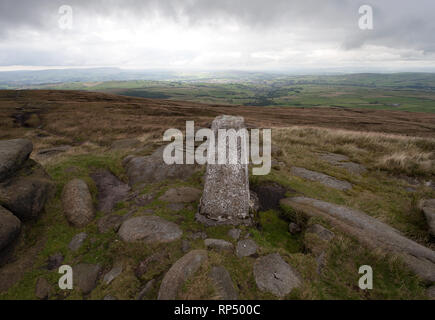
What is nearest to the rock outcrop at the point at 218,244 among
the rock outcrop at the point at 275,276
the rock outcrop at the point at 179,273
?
the rock outcrop at the point at 179,273

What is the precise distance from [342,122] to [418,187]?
4312 centimetres

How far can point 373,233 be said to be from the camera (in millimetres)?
7504

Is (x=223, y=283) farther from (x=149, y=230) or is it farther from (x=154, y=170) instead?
(x=154, y=170)

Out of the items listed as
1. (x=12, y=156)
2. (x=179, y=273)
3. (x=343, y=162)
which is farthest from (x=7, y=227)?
(x=343, y=162)

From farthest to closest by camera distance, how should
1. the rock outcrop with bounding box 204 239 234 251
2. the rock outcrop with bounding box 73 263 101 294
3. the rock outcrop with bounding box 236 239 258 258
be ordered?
the rock outcrop with bounding box 204 239 234 251 < the rock outcrop with bounding box 236 239 258 258 < the rock outcrop with bounding box 73 263 101 294

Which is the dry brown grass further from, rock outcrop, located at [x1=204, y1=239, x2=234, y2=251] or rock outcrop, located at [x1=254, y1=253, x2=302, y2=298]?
rock outcrop, located at [x1=204, y1=239, x2=234, y2=251]

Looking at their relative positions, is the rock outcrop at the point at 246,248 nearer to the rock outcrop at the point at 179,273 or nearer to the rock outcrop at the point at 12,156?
the rock outcrop at the point at 179,273

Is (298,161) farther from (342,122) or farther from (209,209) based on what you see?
(342,122)
